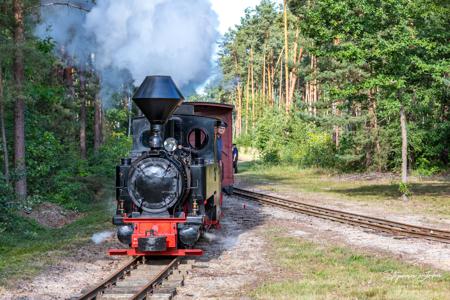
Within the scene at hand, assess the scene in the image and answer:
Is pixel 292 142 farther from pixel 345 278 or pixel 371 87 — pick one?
pixel 345 278

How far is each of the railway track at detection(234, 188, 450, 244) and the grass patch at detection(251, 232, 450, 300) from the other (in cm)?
268

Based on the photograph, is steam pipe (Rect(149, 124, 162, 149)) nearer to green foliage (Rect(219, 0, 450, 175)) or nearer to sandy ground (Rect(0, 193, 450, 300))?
sandy ground (Rect(0, 193, 450, 300))

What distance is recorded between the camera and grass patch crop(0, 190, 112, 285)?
9.71m

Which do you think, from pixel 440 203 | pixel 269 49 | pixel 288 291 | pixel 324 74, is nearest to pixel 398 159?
pixel 324 74

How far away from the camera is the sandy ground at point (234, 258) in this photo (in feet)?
28.1

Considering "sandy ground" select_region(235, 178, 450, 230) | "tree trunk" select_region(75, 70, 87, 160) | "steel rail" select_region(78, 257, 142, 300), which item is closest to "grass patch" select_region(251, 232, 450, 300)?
"steel rail" select_region(78, 257, 142, 300)

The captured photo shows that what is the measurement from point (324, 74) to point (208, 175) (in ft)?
63.4

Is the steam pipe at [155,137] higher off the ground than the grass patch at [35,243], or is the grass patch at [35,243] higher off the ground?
the steam pipe at [155,137]

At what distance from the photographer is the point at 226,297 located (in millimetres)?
8094

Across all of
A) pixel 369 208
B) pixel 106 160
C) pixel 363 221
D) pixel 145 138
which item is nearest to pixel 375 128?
pixel 369 208

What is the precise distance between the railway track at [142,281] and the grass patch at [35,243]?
1521 mm

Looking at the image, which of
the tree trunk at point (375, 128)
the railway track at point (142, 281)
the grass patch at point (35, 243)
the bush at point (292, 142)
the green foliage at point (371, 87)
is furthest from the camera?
the bush at point (292, 142)

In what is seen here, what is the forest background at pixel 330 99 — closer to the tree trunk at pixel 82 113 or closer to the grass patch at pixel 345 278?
the tree trunk at pixel 82 113

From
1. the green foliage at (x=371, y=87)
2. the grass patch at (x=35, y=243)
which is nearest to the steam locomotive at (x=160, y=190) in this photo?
the grass patch at (x=35, y=243)
